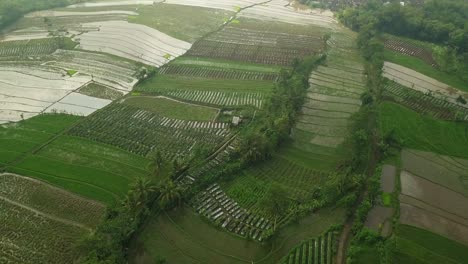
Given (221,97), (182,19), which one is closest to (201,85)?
(221,97)

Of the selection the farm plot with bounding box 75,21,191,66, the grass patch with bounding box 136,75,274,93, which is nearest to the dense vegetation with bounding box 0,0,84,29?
the farm plot with bounding box 75,21,191,66

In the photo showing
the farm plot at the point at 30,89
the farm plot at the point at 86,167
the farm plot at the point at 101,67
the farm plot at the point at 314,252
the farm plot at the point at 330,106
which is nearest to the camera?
the farm plot at the point at 314,252

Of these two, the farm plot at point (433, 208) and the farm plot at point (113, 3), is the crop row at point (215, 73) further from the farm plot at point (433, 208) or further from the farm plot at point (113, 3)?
the farm plot at point (113, 3)

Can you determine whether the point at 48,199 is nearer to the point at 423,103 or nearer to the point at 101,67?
the point at 101,67

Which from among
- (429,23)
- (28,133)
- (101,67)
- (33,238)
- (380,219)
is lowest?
(33,238)

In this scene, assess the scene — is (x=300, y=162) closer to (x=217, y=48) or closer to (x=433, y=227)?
(x=433, y=227)

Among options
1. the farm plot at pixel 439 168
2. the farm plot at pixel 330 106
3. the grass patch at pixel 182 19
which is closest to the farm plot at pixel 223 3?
the grass patch at pixel 182 19
